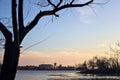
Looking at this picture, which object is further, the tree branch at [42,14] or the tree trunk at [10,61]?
the tree branch at [42,14]

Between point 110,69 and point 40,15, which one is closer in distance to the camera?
point 40,15

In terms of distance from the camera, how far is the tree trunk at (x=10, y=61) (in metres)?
7.72

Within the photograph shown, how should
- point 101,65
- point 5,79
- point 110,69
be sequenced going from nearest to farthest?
point 5,79
point 110,69
point 101,65

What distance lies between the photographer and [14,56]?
25.5 feet

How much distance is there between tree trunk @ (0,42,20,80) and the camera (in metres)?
7.72

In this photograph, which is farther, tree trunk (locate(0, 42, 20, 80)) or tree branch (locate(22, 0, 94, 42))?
tree branch (locate(22, 0, 94, 42))

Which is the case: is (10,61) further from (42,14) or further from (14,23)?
(42,14)

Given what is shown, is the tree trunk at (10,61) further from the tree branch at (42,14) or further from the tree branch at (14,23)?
the tree branch at (42,14)

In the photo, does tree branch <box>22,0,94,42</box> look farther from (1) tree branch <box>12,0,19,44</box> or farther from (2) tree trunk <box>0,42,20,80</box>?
(2) tree trunk <box>0,42,20,80</box>

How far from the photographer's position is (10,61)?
7.75 meters

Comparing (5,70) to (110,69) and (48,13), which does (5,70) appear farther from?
(110,69)

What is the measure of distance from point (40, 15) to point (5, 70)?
1.68 m

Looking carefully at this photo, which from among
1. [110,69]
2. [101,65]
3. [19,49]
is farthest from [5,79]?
[101,65]

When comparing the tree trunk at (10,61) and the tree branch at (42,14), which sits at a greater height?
the tree branch at (42,14)
